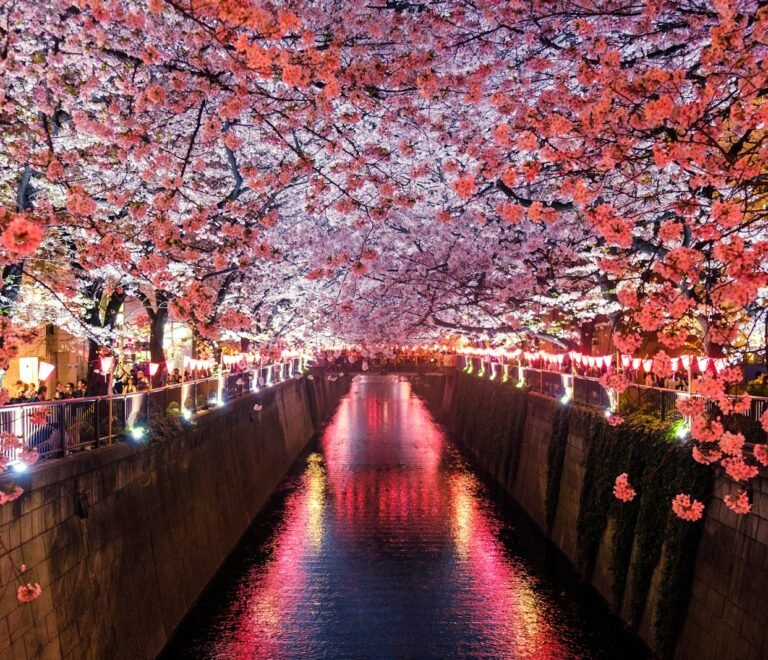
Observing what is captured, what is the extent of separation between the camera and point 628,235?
264 inches

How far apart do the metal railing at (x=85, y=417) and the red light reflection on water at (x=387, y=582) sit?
448cm

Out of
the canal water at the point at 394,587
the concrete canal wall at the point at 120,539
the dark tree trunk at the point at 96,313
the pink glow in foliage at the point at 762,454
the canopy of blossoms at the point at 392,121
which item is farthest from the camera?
the dark tree trunk at the point at 96,313

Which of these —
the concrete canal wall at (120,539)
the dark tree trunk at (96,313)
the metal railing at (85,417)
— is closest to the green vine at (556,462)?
the concrete canal wall at (120,539)

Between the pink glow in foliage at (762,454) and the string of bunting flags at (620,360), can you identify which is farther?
the string of bunting flags at (620,360)

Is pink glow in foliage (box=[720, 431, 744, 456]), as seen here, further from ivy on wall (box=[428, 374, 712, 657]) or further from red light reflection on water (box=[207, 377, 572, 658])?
red light reflection on water (box=[207, 377, 572, 658])

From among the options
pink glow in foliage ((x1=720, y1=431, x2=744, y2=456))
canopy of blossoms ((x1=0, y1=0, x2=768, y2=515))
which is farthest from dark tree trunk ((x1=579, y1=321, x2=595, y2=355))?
pink glow in foliage ((x1=720, y1=431, x2=744, y2=456))

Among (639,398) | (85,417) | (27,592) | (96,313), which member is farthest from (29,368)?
(27,592)

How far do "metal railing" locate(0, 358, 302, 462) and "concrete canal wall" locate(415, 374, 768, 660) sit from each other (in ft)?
23.5

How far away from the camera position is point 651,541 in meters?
13.4

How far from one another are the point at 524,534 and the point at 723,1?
63.1 ft

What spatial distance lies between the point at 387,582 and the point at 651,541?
7.10 meters

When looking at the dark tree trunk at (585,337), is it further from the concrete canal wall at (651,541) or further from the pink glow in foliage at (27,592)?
the pink glow in foliage at (27,592)

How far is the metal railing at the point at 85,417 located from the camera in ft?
31.0

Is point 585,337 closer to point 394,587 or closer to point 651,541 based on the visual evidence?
point 394,587
